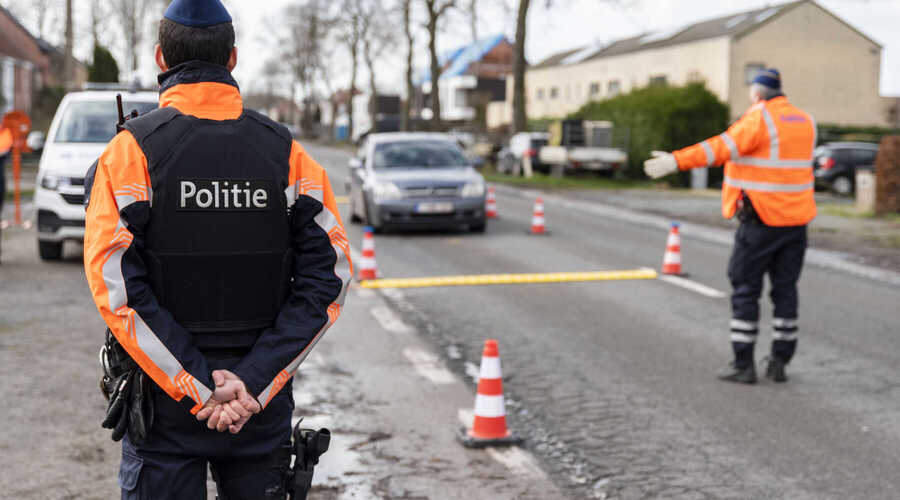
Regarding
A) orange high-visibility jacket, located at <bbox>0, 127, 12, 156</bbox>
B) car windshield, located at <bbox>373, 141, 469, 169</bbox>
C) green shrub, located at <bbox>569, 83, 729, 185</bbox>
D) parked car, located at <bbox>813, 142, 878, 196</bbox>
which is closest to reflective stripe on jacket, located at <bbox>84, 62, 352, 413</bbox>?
orange high-visibility jacket, located at <bbox>0, 127, 12, 156</bbox>

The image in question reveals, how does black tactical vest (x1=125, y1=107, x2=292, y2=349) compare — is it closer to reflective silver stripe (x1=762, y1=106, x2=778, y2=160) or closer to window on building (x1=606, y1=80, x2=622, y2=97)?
reflective silver stripe (x1=762, y1=106, x2=778, y2=160)

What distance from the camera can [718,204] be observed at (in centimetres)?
2372

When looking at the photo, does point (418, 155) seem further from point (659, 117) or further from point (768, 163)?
point (659, 117)

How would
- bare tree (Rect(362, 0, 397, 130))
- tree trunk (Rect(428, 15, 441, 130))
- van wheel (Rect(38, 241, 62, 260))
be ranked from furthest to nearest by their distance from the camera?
1. bare tree (Rect(362, 0, 397, 130))
2. tree trunk (Rect(428, 15, 441, 130))
3. van wheel (Rect(38, 241, 62, 260))

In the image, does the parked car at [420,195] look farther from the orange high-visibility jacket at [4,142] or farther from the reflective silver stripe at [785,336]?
the reflective silver stripe at [785,336]

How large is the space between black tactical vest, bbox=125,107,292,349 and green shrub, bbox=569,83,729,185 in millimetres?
33053

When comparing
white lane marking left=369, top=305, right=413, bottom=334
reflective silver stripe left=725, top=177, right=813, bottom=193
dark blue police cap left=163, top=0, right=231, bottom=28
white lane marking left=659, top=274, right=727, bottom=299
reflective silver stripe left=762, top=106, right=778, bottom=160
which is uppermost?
dark blue police cap left=163, top=0, right=231, bottom=28

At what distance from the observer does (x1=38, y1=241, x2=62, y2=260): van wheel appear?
12484 mm

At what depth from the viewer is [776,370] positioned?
7039 mm

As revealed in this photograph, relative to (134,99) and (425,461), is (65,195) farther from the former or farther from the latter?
(425,461)

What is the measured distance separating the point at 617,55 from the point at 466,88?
38.8 meters

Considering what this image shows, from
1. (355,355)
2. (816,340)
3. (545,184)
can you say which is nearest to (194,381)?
→ (355,355)

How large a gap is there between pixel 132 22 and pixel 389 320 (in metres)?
60.6

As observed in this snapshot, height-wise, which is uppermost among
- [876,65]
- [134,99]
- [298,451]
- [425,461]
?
[876,65]
